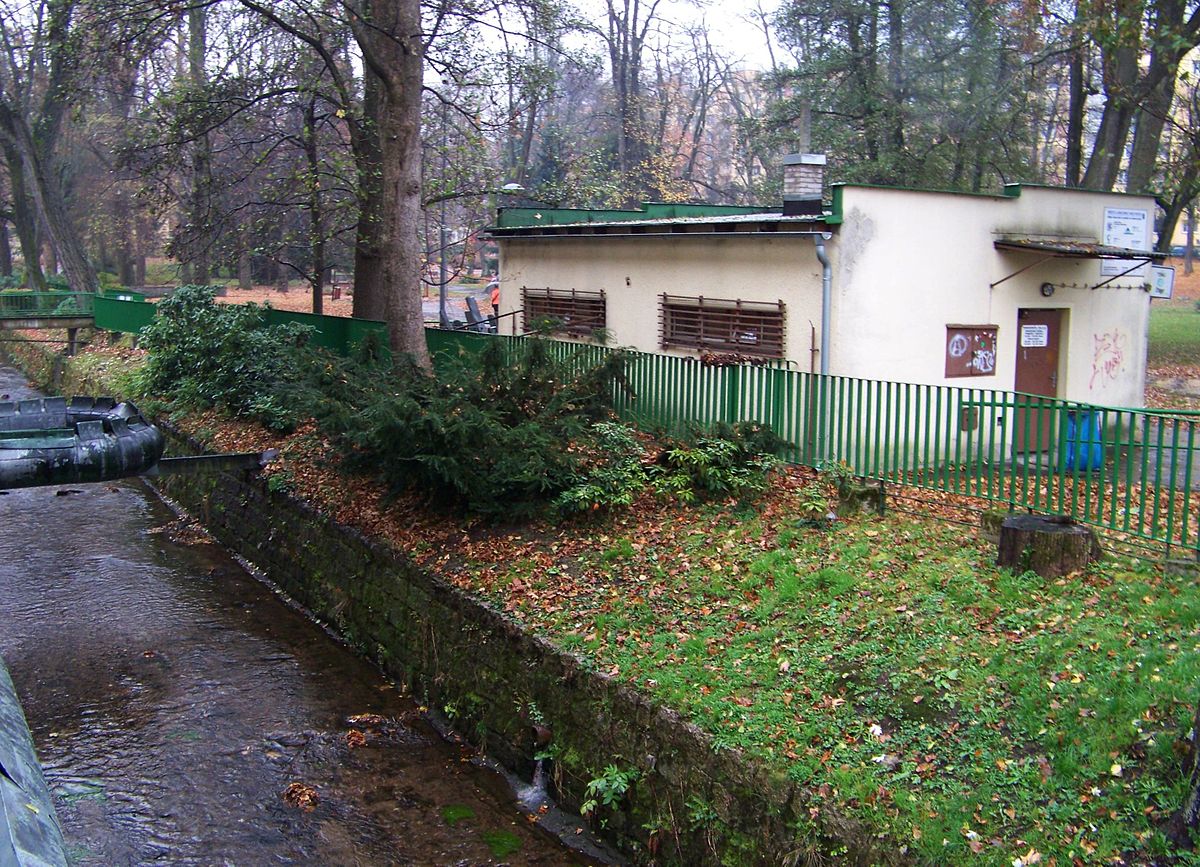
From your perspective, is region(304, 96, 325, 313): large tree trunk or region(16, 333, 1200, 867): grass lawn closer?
region(16, 333, 1200, 867): grass lawn

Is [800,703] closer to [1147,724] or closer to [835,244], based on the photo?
[1147,724]

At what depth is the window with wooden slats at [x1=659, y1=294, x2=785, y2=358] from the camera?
1466 centimetres

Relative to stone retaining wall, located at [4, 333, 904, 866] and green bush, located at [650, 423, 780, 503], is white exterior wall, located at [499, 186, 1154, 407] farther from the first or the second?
stone retaining wall, located at [4, 333, 904, 866]

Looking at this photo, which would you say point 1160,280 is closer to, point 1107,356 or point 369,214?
point 1107,356

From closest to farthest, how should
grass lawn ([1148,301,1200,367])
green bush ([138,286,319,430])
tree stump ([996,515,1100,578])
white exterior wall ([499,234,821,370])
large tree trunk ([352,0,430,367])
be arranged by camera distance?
tree stump ([996,515,1100,578]) → white exterior wall ([499,234,821,370]) → large tree trunk ([352,0,430,367]) → green bush ([138,286,319,430]) → grass lawn ([1148,301,1200,367])

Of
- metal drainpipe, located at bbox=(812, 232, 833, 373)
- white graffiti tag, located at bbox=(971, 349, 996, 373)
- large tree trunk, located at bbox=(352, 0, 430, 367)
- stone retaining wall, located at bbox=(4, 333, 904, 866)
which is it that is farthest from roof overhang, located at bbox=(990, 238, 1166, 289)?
stone retaining wall, located at bbox=(4, 333, 904, 866)

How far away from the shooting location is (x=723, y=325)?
15.6 m

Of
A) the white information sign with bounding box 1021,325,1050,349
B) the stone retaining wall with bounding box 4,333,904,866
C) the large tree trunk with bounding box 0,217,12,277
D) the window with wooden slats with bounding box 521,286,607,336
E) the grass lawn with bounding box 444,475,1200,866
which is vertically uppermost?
the large tree trunk with bounding box 0,217,12,277

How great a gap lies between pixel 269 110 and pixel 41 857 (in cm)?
1855

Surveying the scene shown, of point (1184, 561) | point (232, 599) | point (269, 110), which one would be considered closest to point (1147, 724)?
point (1184, 561)

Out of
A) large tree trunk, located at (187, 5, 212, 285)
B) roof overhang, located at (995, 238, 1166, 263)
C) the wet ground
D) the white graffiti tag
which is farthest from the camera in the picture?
large tree trunk, located at (187, 5, 212, 285)

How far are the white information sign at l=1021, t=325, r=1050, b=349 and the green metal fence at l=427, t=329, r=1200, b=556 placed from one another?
2385 millimetres

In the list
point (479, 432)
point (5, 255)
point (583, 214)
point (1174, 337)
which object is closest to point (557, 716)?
point (479, 432)

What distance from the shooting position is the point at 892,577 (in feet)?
29.9
